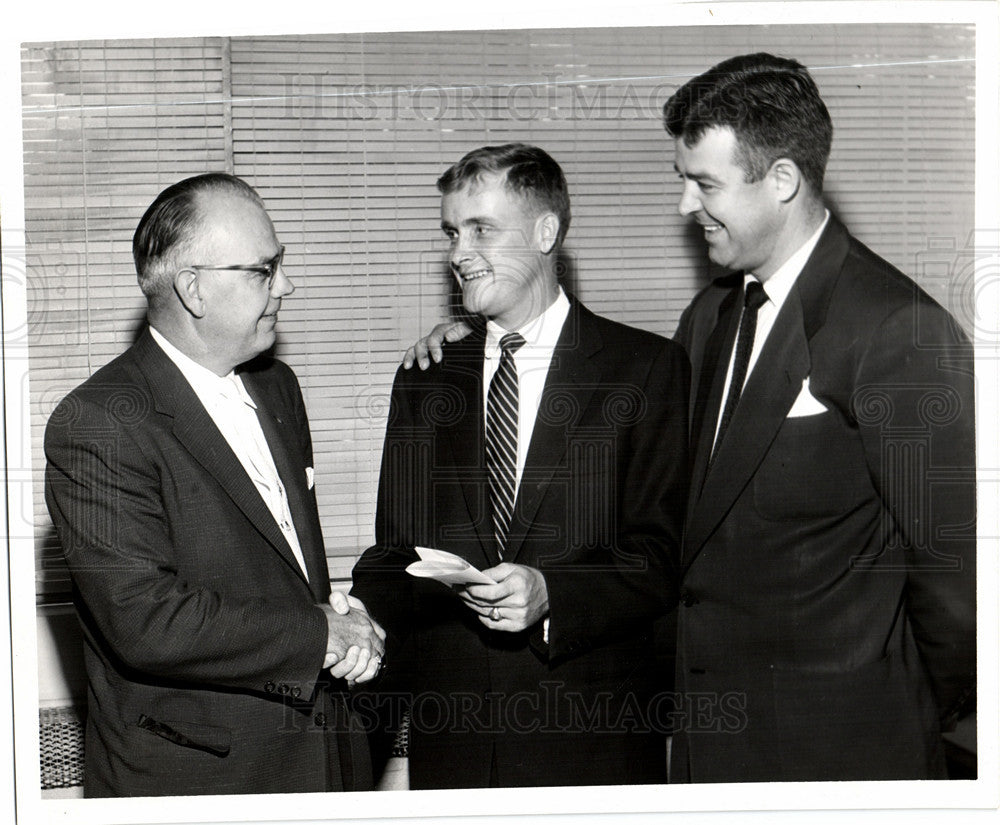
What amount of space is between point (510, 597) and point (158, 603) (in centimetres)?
69

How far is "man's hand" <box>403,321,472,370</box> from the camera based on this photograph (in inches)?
85.0

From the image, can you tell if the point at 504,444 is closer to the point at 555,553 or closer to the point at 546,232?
the point at 555,553

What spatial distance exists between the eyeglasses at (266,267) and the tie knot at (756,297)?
3.16ft

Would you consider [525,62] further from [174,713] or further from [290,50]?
[174,713]

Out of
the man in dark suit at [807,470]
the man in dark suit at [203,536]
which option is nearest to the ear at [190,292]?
the man in dark suit at [203,536]

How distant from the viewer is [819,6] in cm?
215

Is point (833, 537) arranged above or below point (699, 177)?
below

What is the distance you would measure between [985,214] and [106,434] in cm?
187

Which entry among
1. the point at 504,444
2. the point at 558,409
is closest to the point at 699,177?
the point at 558,409

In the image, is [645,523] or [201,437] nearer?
[201,437]

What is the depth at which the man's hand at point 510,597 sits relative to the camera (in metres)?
2.08

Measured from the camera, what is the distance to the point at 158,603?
2018mm

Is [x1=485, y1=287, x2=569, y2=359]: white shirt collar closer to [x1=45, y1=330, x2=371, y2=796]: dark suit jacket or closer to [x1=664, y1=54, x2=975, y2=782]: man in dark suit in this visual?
[x1=664, y1=54, x2=975, y2=782]: man in dark suit

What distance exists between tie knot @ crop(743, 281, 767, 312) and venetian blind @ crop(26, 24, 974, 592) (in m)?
0.11
